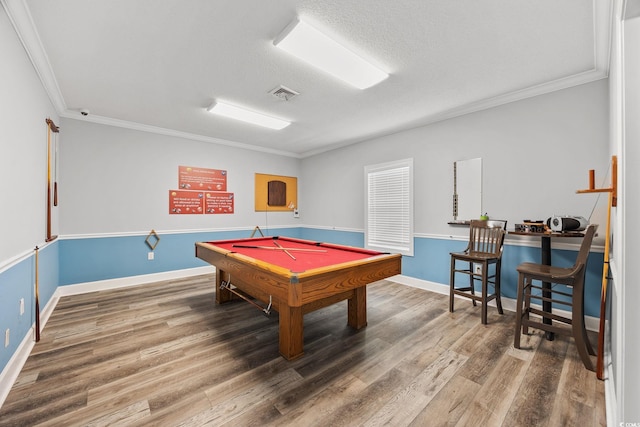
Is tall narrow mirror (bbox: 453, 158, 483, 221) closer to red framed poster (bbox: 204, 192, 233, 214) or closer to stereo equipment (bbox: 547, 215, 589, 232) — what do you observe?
stereo equipment (bbox: 547, 215, 589, 232)

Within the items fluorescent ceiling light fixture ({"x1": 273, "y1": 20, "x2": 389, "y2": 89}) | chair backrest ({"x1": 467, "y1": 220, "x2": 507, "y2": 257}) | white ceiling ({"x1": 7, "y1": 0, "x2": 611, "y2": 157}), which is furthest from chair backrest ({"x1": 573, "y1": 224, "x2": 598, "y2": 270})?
fluorescent ceiling light fixture ({"x1": 273, "y1": 20, "x2": 389, "y2": 89})

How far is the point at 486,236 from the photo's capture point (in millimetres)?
3176

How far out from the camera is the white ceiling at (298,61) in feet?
5.81

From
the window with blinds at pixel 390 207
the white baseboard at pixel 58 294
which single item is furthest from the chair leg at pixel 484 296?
the white baseboard at pixel 58 294

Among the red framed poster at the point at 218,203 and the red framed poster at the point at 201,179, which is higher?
the red framed poster at the point at 201,179

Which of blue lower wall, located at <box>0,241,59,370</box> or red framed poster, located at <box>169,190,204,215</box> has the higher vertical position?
red framed poster, located at <box>169,190,204,215</box>

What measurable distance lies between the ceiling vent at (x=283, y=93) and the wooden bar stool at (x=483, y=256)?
2643 mm

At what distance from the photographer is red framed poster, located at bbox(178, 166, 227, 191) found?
15.1 ft

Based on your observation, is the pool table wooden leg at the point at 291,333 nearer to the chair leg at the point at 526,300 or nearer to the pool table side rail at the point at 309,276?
the pool table side rail at the point at 309,276

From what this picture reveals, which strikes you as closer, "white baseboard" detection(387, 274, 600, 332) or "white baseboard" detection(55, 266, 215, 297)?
"white baseboard" detection(387, 274, 600, 332)

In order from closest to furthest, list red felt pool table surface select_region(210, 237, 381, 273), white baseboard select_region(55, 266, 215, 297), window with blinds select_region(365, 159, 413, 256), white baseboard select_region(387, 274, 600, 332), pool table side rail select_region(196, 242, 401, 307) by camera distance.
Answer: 1. pool table side rail select_region(196, 242, 401, 307)
2. red felt pool table surface select_region(210, 237, 381, 273)
3. white baseboard select_region(387, 274, 600, 332)
4. white baseboard select_region(55, 266, 215, 297)
5. window with blinds select_region(365, 159, 413, 256)

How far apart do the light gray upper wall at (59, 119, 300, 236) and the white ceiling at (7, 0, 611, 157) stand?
44 centimetres

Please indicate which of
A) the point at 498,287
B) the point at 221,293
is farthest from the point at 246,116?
the point at 498,287

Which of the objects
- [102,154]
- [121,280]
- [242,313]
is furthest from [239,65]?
[121,280]
